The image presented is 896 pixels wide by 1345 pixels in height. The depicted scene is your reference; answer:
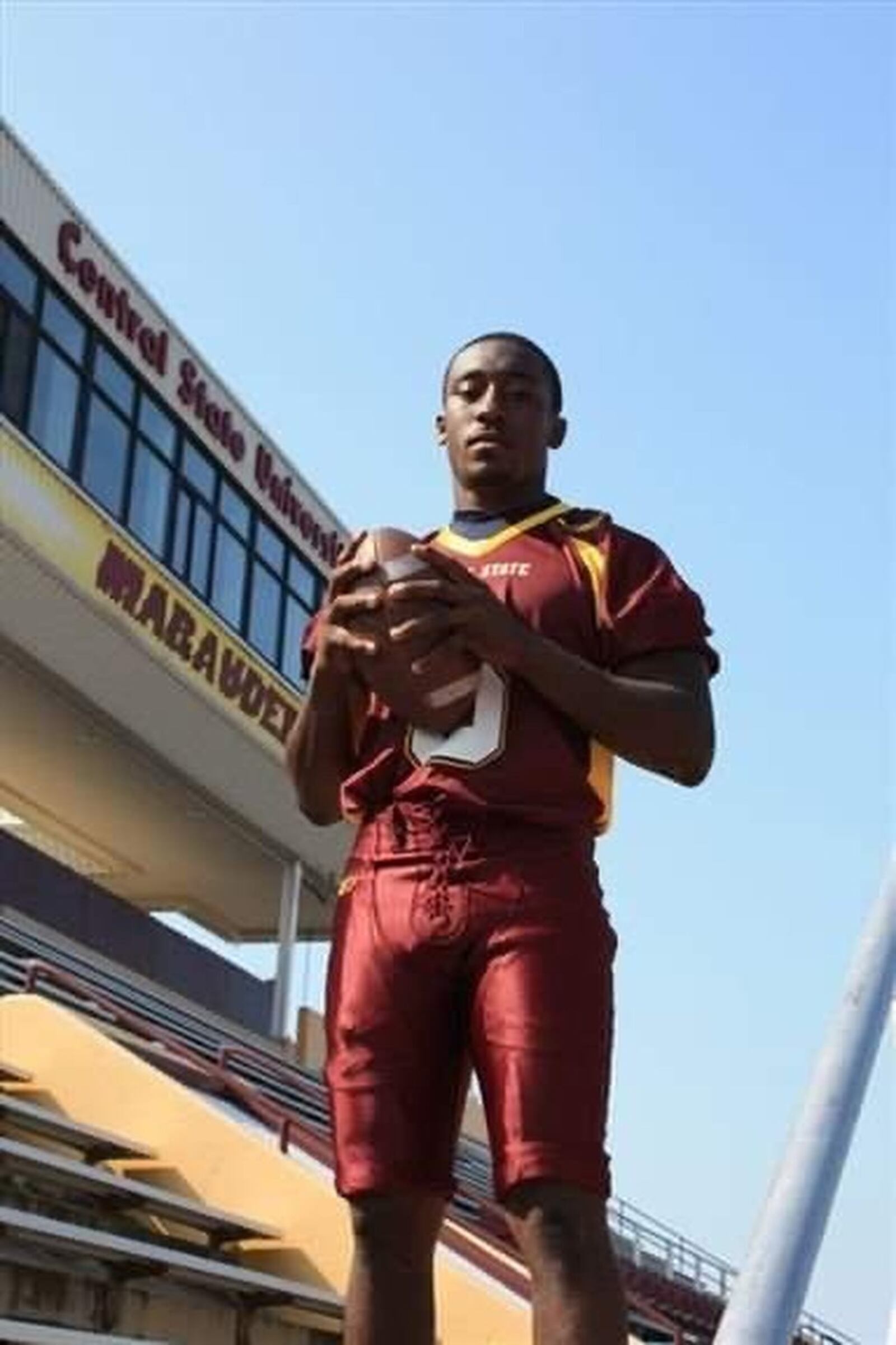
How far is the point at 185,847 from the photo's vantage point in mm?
23922

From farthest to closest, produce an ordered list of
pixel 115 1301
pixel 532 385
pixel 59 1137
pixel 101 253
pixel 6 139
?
pixel 101 253, pixel 6 139, pixel 59 1137, pixel 115 1301, pixel 532 385

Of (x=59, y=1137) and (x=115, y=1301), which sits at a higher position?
(x=59, y=1137)

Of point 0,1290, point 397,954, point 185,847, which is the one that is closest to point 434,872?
point 397,954

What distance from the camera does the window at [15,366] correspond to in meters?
17.3

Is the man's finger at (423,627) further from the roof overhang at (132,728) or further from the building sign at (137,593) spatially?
the roof overhang at (132,728)

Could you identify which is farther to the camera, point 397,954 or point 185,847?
point 185,847

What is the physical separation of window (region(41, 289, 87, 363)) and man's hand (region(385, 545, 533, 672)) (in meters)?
16.4

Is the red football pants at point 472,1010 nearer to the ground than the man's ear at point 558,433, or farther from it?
nearer to the ground

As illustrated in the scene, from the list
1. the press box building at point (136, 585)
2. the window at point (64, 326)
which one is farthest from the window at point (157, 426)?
the window at point (64, 326)

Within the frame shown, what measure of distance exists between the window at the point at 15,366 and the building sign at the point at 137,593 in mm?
371

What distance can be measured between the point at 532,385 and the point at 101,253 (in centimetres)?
1706

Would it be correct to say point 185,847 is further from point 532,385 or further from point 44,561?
point 532,385

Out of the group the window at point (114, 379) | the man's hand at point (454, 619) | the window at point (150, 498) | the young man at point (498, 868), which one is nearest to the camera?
the young man at point (498, 868)

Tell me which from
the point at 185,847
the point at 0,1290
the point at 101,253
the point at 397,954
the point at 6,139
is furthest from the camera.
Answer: the point at 185,847
